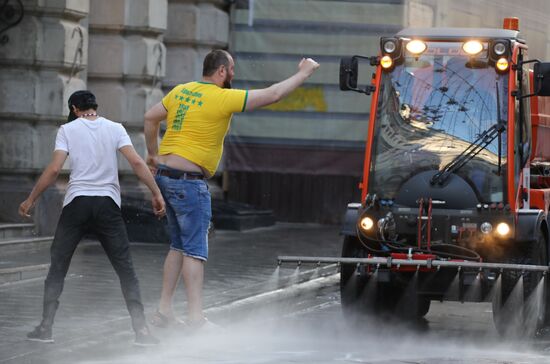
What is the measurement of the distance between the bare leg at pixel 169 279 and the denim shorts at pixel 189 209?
0.41 ft

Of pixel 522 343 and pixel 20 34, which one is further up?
pixel 20 34

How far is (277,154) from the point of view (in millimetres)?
23172

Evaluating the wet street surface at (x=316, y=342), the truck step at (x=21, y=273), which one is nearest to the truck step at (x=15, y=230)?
the truck step at (x=21, y=273)

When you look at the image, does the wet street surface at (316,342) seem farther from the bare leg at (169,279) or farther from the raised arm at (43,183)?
the raised arm at (43,183)

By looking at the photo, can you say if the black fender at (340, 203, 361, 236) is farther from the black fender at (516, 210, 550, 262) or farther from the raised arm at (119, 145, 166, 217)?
the raised arm at (119, 145, 166, 217)

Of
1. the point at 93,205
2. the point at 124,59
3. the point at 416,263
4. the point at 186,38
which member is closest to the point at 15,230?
the point at 124,59

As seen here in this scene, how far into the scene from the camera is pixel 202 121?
1066cm

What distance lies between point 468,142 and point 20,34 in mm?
7185

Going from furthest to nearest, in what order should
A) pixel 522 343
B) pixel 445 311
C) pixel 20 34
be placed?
pixel 20 34 < pixel 445 311 < pixel 522 343

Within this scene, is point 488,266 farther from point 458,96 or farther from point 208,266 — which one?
point 208,266

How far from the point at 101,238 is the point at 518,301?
122 inches

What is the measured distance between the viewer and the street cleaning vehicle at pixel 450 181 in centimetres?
1130

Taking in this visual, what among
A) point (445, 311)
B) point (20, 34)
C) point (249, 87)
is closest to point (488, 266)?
point (445, 311)

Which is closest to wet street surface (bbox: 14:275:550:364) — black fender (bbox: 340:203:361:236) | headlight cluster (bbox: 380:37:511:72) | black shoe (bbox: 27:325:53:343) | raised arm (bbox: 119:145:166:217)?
black shoe (bbox: 27:325:53:343)
